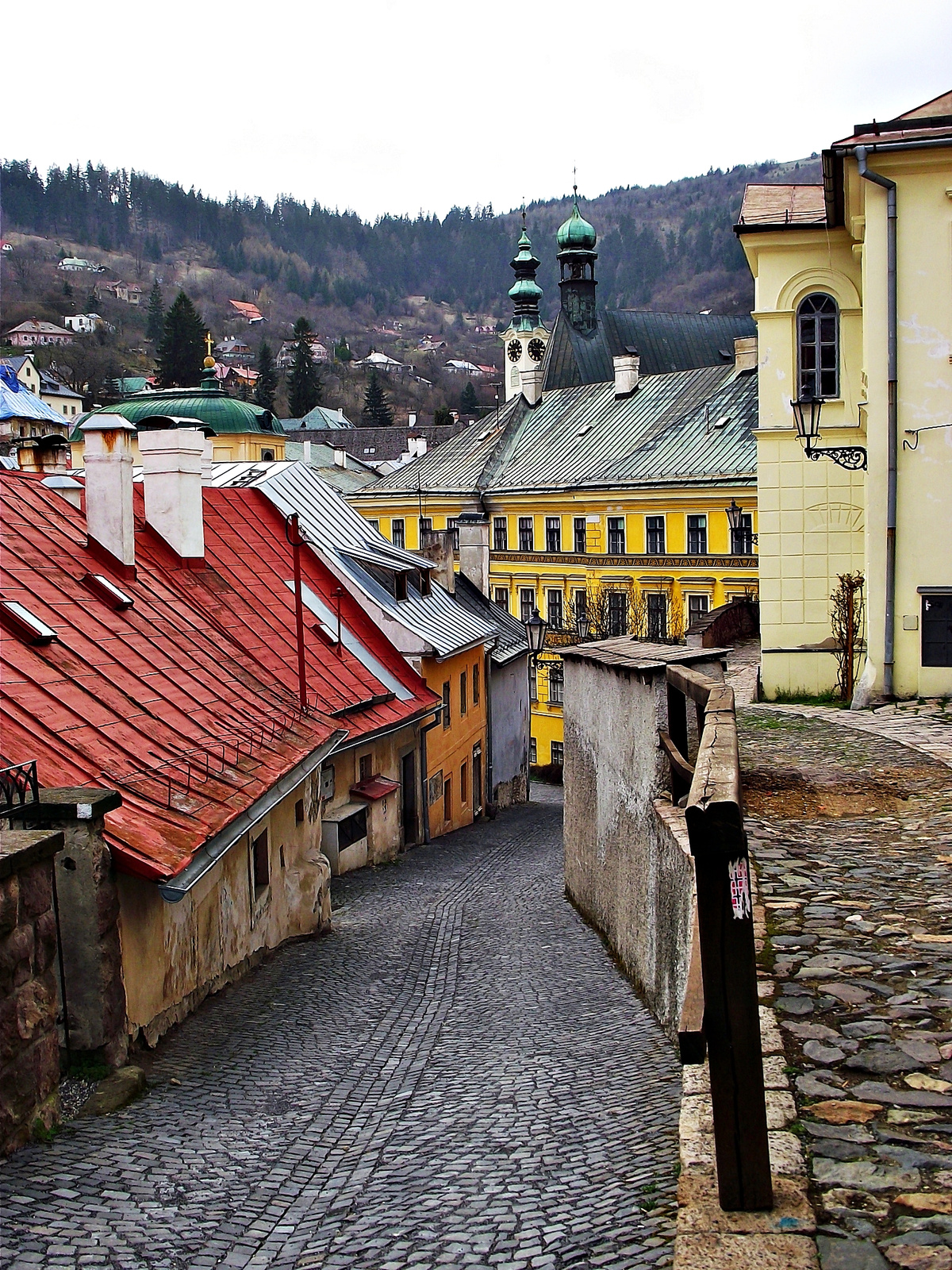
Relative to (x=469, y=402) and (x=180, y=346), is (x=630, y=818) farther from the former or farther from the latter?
(x=469, y=402)

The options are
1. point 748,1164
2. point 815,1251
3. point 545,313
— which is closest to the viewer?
point 815,1251

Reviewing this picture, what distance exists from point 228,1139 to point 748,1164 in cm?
385

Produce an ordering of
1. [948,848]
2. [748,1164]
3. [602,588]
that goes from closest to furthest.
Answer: [748,1164] < [948,848] < [602,588]

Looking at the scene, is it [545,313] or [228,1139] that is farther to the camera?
[545,313]

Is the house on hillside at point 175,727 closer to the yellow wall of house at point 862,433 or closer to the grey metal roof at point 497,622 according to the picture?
the yellow wall of house at point 862,433

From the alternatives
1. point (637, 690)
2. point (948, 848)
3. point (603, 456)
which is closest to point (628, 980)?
point (637, 690)

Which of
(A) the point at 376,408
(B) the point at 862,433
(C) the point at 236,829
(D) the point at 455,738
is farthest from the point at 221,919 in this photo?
(A) the point at 376,408

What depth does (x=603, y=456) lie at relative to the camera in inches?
1955

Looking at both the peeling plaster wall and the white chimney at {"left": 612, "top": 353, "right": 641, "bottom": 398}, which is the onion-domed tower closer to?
the white chimney at {"left": 612, "top": 353, "right": 641, "bottom": 398}

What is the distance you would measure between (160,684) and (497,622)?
2225 cm

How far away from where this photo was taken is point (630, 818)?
39.2 feet

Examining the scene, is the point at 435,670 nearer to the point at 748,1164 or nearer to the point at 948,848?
the point at 948,848

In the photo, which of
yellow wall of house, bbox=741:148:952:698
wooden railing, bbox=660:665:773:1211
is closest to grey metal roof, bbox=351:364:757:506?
yellow wall of house, bbox=741:148:952:698

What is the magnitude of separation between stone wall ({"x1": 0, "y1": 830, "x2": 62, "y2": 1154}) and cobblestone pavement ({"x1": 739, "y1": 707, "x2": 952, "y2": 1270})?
12.5 ft
